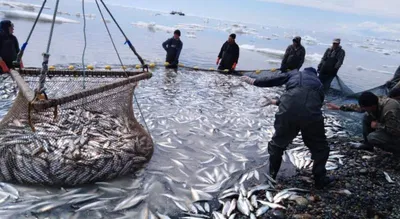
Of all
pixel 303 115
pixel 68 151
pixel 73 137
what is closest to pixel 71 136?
pixel 73 137

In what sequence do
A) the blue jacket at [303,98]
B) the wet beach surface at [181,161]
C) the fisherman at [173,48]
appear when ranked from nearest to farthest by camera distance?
the wet beach surface at [181,161], the blue jacket at [303,98], the fisherman at [173,48]

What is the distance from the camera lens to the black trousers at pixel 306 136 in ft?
14.6

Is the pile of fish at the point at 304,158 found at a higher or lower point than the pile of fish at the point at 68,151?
lower

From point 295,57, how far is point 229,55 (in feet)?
9.46

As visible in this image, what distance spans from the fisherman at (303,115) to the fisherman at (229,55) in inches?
327

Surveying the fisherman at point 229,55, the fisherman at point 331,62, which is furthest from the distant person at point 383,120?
the fisherman at point 229,55

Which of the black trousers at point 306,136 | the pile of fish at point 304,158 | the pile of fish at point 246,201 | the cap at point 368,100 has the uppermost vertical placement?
the cap at point 368,100

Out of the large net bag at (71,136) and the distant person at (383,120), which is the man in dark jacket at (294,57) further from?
the large net bag at (71,136)

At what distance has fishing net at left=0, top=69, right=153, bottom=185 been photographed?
13.4ft

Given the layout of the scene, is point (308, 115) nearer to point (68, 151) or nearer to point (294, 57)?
point (68, 151)

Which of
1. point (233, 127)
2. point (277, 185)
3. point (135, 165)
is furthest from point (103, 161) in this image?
point (233, 127)

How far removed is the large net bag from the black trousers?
2131mm

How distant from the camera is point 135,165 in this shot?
4.88m

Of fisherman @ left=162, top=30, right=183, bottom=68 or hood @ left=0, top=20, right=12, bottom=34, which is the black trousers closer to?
hood @ left=0, top=20, right=12, bottom=34
